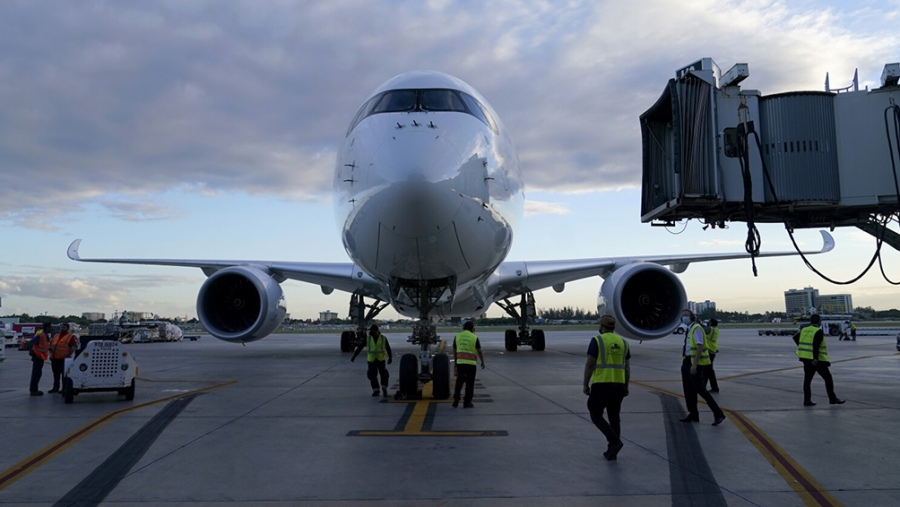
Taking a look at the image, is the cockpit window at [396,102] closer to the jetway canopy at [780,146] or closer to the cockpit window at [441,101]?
the cockpit window at [441,101]

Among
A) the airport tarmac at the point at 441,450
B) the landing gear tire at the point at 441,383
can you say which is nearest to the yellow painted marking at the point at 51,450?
the airport tarmac at the point at 441,450

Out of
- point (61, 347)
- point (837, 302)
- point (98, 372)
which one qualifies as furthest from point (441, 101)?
point (837, 302)

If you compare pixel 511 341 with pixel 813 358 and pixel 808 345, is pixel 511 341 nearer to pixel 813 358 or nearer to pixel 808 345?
pixel 808 345

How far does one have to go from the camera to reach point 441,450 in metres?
5.45

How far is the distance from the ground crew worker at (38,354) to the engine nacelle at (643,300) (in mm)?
10354

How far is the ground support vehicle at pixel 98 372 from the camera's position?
8.84 metres

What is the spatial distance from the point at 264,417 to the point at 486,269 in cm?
393

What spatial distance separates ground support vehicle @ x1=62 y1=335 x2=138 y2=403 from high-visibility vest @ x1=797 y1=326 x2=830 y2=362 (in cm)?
916

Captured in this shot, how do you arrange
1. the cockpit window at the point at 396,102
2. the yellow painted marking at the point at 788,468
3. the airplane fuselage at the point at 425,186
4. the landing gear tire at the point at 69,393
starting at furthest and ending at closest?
the landing gear tire at the point at 69,393, the cockpit window at the point at 396,102, the airplane fuselage at the point at 425,186, the yellow painted marking at the point at 788,468

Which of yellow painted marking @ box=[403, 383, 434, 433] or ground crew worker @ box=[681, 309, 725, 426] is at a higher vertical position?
ground crew worker @ box=[681, 309, 725, 426]

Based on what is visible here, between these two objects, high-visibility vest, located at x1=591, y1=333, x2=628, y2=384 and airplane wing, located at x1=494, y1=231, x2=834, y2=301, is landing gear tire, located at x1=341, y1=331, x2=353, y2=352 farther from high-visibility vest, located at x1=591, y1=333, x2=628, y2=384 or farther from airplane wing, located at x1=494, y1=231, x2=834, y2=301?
high-visibility vest, located at x1=591, y1=333, x2=628, y2=384

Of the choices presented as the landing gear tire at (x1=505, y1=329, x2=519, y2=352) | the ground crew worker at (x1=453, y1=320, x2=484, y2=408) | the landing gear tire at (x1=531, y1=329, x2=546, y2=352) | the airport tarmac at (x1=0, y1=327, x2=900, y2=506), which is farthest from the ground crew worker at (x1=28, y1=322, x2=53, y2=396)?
the landing gear tire at (x1=531, y1=329, x2=546, y2=352)

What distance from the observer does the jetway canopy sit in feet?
26.3

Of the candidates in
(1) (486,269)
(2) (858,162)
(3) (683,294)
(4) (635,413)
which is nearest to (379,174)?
(1) (486,269)
